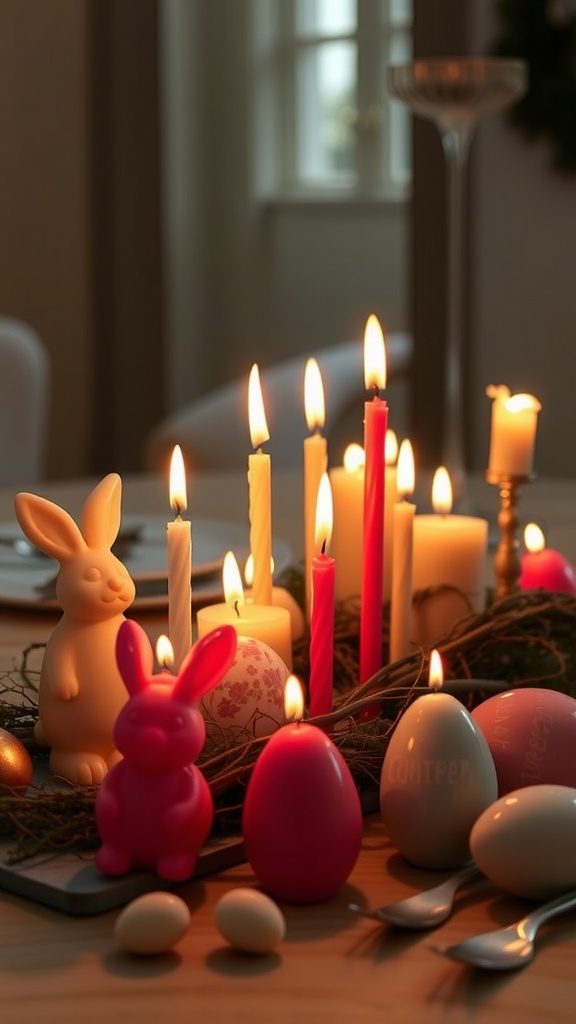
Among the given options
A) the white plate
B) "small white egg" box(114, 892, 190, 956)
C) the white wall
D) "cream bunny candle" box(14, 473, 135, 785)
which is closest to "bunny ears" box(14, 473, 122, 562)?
"cream bunny candle" box(14, 473, 135, 785)

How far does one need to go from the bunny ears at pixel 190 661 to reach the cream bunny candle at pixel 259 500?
194mm

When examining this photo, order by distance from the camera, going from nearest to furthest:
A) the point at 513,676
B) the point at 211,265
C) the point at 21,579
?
1. the point at 513,676
2. the point at 21,579
3. the point at 211,265

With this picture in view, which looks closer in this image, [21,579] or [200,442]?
[21,579]

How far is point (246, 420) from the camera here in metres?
2.48

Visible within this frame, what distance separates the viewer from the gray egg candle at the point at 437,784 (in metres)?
0.63

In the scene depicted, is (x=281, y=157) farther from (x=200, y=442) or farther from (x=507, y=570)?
(x=507, y=570)

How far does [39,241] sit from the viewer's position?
184 inches

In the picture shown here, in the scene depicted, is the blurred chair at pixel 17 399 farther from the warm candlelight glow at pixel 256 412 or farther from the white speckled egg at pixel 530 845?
the white speckled egg at pixel 530 845

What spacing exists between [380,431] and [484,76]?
1303mm

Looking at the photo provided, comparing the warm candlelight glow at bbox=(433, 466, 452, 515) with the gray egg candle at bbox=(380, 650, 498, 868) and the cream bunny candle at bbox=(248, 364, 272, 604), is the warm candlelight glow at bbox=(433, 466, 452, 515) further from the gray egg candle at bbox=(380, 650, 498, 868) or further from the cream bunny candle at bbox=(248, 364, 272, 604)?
the gray egg candle at bbox=(380, 650, 498, 868)

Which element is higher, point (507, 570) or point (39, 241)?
point (39, 241)

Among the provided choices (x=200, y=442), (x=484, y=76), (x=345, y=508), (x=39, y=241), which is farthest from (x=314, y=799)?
(x=39, y=241)

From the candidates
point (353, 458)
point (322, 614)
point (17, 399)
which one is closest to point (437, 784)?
point (322, 614)

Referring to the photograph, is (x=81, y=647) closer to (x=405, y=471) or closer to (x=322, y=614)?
(x=322, y=614)
